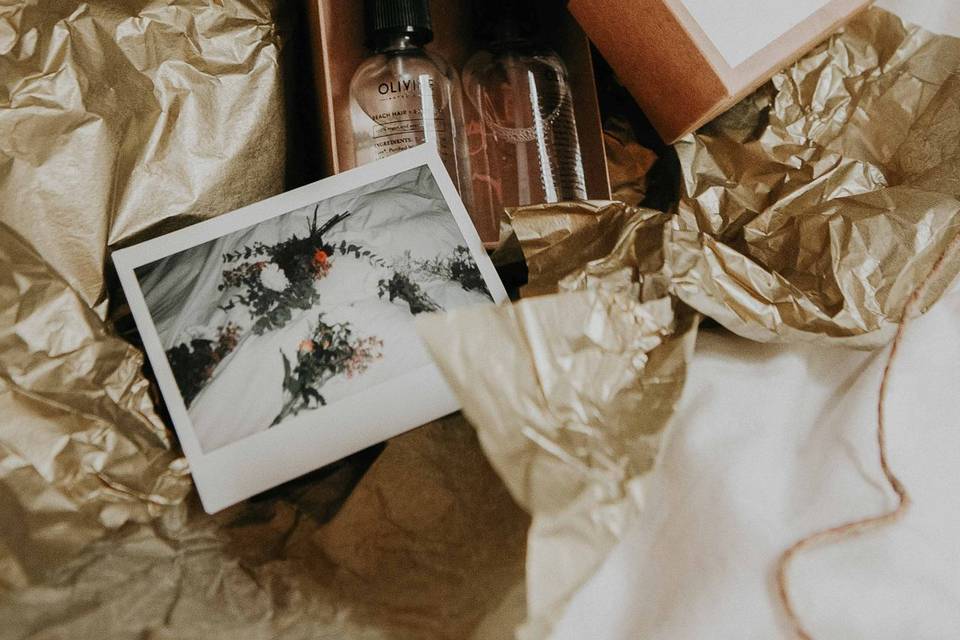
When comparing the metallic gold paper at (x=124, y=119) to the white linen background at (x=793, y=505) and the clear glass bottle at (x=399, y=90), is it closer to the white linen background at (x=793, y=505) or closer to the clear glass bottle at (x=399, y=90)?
the clear glass bottle at (x=399, y=90)

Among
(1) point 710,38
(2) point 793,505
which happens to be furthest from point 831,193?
(2) point 793,505

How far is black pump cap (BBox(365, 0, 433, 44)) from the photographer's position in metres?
0.61

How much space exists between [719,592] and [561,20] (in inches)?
23.9

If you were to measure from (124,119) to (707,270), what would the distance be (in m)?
0.47

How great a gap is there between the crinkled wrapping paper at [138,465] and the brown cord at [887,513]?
0.18 meters

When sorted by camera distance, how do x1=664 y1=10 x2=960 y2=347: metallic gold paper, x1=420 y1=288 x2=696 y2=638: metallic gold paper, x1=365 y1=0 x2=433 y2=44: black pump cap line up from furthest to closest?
1. x1=365 y1=0 x2=433 y2=44: black pump cap
2. x1=664 y1=10 x2=960 y2=347: metallic gold paper
3. x1=420 y1=288 x2=696 y2=638: metallic gold paper

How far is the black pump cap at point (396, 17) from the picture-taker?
2.02 feet

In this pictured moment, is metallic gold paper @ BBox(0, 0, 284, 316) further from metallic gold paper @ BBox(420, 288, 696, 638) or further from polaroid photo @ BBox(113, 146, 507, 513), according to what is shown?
metallic gold paper @ BBox(420, 288, 696, 638)

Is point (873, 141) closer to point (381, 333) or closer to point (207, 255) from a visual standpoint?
point (381, 333)

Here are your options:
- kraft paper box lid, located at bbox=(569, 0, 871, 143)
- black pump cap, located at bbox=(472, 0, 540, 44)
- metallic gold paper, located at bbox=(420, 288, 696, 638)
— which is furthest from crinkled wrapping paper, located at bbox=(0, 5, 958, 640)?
black pump cap, located at bbox=(472, 0, 540, 44)

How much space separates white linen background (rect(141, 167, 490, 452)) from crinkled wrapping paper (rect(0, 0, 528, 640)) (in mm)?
42

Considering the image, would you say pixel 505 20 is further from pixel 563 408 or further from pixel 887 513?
pixel 887 513

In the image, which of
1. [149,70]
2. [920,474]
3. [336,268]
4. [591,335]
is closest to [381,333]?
[336,268]

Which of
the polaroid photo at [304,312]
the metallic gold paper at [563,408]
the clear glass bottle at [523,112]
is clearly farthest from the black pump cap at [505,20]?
the metallic gold paper at [563,408]
